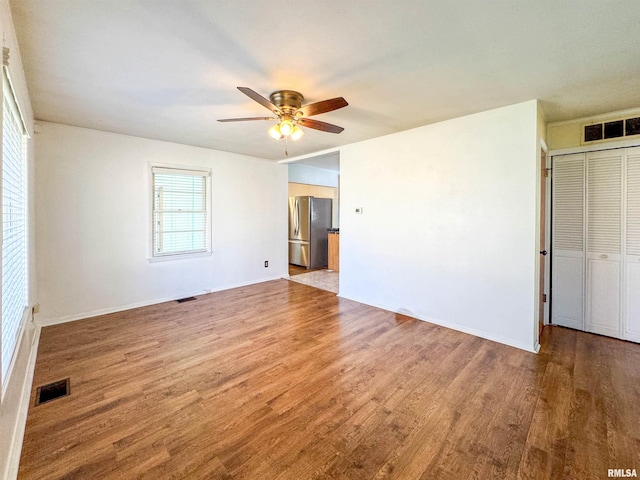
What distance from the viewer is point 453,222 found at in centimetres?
324

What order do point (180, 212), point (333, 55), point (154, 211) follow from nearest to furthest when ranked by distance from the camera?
point (333, 55), point (154, 211), point (180, 212)

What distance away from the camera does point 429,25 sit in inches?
63.2

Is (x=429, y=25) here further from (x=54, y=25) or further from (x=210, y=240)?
(x=210, y=240)

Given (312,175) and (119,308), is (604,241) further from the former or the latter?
(119,308)

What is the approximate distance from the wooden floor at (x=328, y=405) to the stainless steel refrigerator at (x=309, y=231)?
12.2ft

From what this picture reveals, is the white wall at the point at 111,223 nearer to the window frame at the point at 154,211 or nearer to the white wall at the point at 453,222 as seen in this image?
the window frame at the point at 154,211

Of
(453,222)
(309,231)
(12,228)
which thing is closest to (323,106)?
(453,222)

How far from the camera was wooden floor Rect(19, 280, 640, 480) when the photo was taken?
4.87 ft

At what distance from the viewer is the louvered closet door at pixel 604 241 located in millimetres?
2941

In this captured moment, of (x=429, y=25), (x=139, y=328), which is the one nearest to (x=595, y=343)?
(x=429, y=25)

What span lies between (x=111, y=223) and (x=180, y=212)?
90 centimetres

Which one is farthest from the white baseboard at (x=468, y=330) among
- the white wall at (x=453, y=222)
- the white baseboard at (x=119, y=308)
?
the white baseboard at (x=119, y=308)

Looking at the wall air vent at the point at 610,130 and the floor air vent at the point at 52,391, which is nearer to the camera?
the floor air vent at the point at 52,391

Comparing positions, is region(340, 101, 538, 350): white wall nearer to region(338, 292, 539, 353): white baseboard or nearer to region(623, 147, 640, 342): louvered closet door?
region(338, 292, 539, 353): white baseboard
